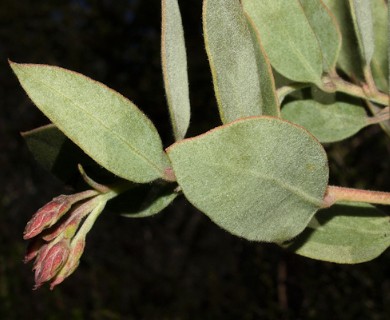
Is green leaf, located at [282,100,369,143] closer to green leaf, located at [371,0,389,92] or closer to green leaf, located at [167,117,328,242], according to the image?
green leaf, located at [371,0,389,92]

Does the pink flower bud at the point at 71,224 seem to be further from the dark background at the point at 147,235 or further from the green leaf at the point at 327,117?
the dark background at the point at 147,235

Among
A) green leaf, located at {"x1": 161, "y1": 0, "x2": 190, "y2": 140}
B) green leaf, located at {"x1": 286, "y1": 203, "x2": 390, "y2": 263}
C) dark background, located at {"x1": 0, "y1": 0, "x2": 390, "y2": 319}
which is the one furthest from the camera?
dark background, located at {"x1": 0, "y1": 0, "x2": 390, "y2": 319}

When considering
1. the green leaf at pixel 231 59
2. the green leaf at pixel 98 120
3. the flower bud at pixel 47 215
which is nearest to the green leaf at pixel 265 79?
the green leaf at pixel 231 59

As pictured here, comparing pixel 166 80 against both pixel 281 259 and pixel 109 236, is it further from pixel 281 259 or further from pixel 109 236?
pixel 109 236

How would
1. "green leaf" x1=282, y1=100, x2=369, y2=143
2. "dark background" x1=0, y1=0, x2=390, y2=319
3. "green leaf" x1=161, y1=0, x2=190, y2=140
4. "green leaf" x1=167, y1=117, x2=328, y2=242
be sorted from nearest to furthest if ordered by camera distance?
"green leaf" x1=167, y1=117, x2=328, y2=242
"green leaf" x1=161, y1=0, x2=190, y2=140
"green leaf" x1=282, y1=100, x2=369, y2=143
"dark background" x1=0, y1=0, x2=390, y2=319

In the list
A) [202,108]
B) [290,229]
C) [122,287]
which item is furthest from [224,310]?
[290,229]

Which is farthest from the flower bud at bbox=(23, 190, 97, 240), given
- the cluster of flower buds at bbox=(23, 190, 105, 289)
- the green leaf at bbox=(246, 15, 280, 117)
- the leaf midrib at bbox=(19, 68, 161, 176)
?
the green leaf at bbox=(246, 15, 280, 117)
